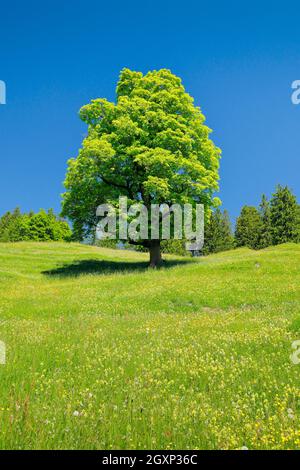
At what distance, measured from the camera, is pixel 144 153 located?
103 feet

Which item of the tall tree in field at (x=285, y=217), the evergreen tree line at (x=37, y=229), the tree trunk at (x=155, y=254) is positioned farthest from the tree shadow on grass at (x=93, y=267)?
the evergreen tree line at (x=37, y=229)

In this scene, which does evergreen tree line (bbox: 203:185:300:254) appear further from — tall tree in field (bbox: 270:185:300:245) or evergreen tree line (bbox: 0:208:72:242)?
evergreen tree line (bbox: 0:208:72:242)

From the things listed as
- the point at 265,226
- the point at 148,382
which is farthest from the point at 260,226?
the point at 148,382

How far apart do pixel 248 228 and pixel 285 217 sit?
15.2 metres

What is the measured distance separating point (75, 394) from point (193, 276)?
822 inches

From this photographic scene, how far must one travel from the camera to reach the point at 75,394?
6.58m

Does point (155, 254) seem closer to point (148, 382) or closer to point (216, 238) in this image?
point (148, 382)

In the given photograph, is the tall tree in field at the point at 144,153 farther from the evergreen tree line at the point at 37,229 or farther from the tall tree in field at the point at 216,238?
the evergreen tree line at the point at 37,229

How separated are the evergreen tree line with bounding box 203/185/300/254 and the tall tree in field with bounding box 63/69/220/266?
162ft

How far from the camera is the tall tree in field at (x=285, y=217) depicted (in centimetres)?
7938
